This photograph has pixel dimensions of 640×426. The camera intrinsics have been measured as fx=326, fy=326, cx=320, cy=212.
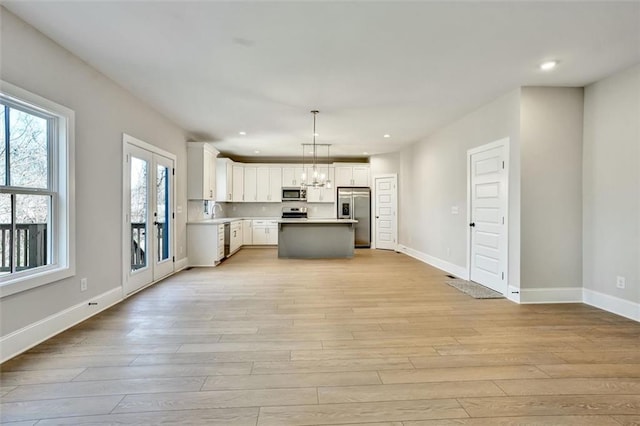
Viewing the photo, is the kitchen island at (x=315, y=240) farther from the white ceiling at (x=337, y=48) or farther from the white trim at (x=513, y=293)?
the white trim at (x=513, y=293)

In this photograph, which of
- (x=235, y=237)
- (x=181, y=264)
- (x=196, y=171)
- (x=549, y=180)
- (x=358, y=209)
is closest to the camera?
(x=549, y=180)

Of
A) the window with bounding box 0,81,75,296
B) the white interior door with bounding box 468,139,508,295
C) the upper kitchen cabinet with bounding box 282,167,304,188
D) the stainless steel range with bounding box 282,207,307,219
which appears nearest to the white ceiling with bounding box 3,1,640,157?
the window with bounding box 0,81,75,296

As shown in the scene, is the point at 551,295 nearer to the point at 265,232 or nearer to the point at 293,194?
the point at 293,194

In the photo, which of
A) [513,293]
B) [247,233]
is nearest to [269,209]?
[247,233]

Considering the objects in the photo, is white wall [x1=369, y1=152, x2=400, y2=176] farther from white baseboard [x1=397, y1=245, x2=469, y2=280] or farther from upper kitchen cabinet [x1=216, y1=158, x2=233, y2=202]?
upper kitchen cabinet [x1=216, y1=158, x2=233, y2=202]

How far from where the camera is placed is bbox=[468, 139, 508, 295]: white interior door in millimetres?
4383

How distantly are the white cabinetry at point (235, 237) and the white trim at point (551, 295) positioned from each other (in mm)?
5999

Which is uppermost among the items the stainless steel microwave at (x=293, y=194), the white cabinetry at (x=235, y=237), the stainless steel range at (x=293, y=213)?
the stainless steel microwave at (x=293, y=194)

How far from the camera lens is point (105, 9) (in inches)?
96.0

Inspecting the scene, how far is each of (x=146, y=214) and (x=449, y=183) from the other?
5.09m

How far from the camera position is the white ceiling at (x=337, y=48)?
2463mm

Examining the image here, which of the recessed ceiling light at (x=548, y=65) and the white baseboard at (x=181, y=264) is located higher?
the recessed ceiling light at (x=548, y=65)

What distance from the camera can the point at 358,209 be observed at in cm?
942

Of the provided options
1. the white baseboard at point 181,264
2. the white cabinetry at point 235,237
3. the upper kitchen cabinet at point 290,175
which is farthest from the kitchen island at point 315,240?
the upper kitchen cabinet at point 290,175
